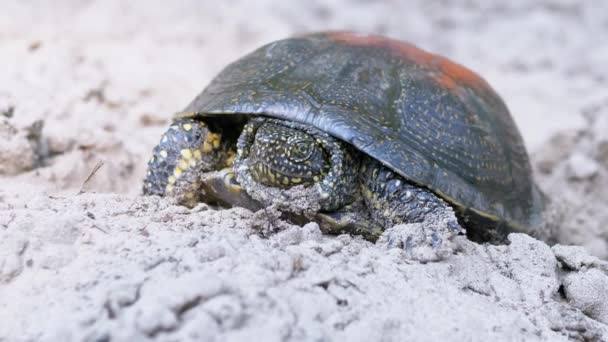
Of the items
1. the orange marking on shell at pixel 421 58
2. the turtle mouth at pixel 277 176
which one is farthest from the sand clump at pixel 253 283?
the orange marking on shell at pixel 421 58

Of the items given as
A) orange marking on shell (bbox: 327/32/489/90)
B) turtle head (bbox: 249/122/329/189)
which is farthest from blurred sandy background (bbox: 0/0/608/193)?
orange marking on shell (bbox: 327/32/489/90)

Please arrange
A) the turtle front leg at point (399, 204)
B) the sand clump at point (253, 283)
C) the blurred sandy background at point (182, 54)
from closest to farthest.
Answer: the sand clump at point (253, 283) → the turtle front leg at point (399, 204) → the blurred sandy background at point (182, 54)

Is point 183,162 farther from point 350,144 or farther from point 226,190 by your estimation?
point 350,144

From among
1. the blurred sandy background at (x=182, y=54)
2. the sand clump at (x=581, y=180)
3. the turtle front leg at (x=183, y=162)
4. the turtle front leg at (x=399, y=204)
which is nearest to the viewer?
the turtle front leg at (x=399, y=204)

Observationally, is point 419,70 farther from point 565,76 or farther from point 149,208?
point 565,76

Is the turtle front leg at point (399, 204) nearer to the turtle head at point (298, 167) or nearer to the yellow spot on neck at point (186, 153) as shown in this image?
the turtle head at point (298, 167)

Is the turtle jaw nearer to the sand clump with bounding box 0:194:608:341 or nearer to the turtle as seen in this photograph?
the turtle
